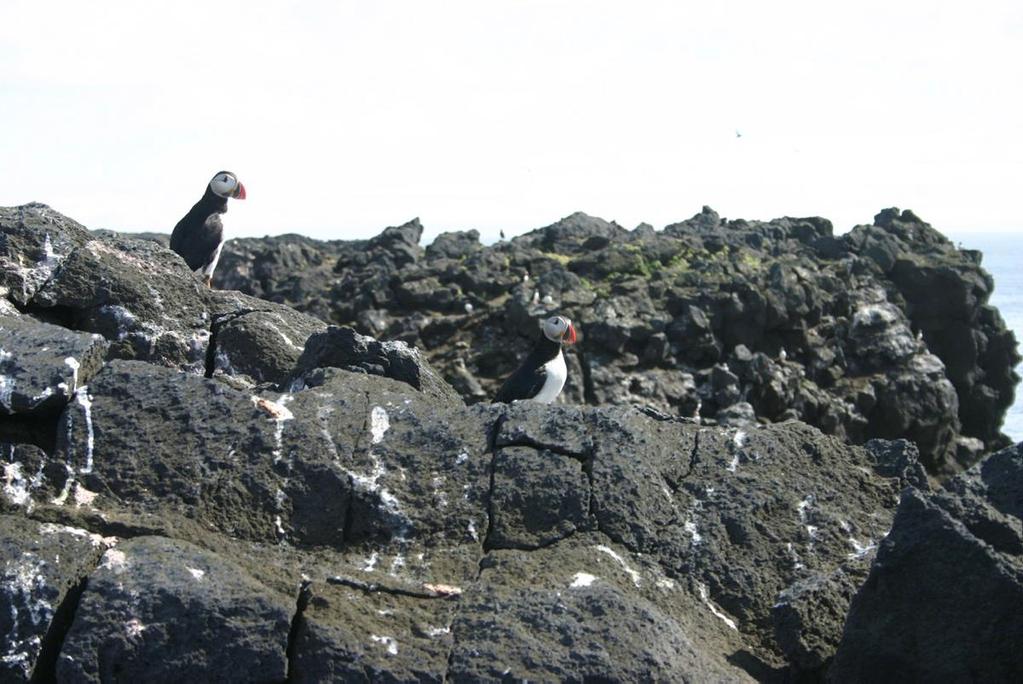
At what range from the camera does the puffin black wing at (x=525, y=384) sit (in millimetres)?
9547

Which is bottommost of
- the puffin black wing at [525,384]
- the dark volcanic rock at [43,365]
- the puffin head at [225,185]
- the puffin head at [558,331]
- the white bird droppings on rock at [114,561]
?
the white bird droppings on rock at [114,561]

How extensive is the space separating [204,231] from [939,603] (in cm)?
785

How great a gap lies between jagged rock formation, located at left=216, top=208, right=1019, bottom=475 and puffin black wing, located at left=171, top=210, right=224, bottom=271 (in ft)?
32.2

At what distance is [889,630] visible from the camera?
4.93 m

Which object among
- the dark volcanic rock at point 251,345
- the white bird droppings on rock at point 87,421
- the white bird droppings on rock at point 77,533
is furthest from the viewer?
the dark volcanic rock at point 251,345

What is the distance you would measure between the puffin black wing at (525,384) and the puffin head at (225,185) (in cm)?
365

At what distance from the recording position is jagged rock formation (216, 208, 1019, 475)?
80.7ft

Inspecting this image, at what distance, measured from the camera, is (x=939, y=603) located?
16.2 ft

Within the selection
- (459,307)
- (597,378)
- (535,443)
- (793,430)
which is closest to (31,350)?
(535,443)

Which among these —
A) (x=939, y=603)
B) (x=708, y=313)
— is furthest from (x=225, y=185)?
(x=708, y=313)

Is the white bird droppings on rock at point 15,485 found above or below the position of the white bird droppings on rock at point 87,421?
below

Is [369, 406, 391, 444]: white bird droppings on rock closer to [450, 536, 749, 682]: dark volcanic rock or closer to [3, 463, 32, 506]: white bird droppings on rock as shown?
[450, 536, 749, 682]: dark volcanic rock

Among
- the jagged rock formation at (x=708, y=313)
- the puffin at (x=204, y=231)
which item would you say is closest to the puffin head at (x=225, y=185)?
the puffin at (x=204, y=231)

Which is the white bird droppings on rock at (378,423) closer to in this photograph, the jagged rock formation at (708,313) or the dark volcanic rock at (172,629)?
the dark volcanic rock at (172,629)
